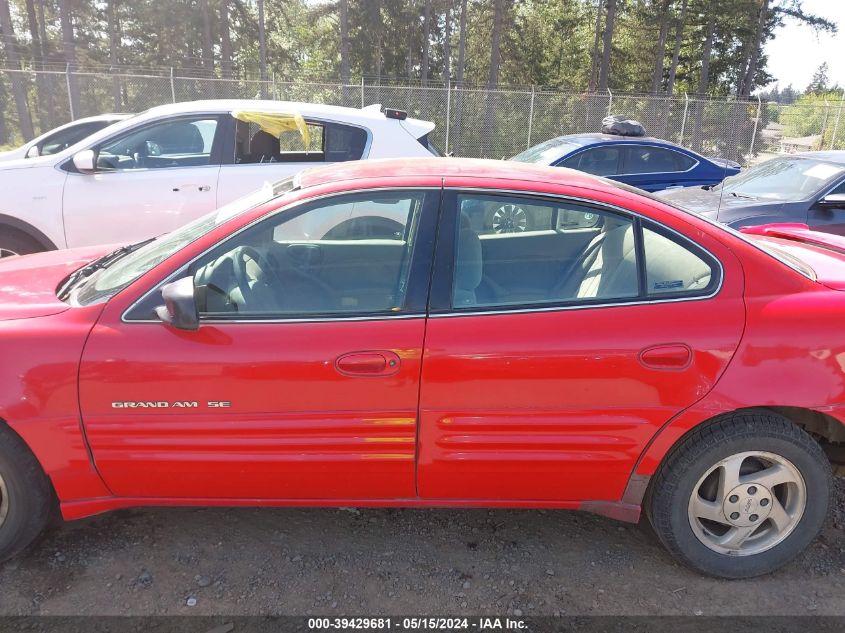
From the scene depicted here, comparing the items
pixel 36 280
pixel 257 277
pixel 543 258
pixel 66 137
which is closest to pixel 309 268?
pixel 257 277

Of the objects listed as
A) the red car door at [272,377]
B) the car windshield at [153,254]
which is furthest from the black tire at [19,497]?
the car windshield at [153,254]

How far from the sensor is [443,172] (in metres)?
2.64

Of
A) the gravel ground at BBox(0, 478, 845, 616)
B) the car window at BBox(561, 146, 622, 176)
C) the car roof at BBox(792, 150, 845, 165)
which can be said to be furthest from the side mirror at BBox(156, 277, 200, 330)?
the car window at BBox(561, 146, 622, 176)

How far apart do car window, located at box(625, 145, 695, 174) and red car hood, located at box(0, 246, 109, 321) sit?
770 cm

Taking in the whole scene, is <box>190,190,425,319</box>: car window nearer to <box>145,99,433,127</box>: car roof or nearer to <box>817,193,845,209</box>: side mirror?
<box>145,99,433,127</box>: car roof

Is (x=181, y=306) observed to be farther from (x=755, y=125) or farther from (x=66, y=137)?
(x=755, y=125)

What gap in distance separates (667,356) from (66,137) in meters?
9.59

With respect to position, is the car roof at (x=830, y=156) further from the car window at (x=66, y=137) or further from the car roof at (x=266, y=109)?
the car window at (x=66, y=137)

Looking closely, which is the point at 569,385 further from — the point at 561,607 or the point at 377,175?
the point at 377,175

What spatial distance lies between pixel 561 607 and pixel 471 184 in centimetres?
170

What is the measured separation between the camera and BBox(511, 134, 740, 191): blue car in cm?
898

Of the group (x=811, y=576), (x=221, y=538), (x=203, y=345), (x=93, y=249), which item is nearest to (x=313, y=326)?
(x=203, y=345)

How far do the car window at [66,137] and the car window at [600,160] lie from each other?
6767 mm

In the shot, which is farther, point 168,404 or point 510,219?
point 510,219
